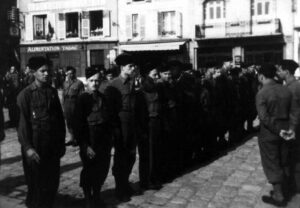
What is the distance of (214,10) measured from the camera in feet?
87.5

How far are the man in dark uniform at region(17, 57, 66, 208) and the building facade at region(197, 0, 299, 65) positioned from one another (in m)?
21.2

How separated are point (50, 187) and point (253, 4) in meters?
23.4

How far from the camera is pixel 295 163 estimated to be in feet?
18.6

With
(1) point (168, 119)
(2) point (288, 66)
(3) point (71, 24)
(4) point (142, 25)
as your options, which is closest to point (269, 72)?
(2) point (288, 66)

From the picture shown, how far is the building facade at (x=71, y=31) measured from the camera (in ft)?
98.5

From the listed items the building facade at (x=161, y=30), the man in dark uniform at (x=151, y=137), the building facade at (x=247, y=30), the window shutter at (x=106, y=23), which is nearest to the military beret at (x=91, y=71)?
the man in dark uniform at (x=151, y=137)

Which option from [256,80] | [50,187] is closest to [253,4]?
[256,80]

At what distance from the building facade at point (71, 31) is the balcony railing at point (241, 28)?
7.45 m

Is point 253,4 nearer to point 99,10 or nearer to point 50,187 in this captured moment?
point 99,10

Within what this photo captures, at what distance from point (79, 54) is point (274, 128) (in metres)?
26.9

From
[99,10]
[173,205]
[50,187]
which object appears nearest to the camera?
[50,187]

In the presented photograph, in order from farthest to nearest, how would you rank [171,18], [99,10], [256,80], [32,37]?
1. [32,37]
2. [99,10]
3. [171,18]
4. [256,80]

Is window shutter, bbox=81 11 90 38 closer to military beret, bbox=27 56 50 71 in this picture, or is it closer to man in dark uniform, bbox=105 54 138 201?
man in dark uniform, bbox=105 54 138 201

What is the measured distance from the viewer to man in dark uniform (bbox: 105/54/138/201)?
18.2 ft
